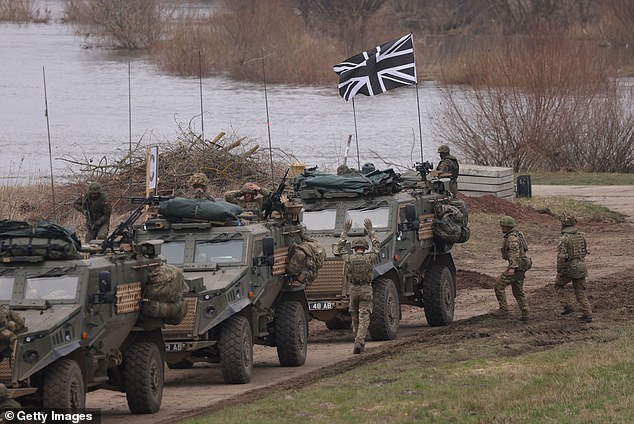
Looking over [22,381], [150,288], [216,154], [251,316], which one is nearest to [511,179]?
[216,154]

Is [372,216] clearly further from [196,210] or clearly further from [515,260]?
[196,210]

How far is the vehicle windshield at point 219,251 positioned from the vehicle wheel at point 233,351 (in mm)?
877

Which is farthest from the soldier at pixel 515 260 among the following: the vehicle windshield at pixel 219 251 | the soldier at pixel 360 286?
the vehicle windshield at pixel 219 251

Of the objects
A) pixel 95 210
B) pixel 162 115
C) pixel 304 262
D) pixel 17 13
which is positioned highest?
pixel 17 13

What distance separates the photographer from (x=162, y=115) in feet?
150

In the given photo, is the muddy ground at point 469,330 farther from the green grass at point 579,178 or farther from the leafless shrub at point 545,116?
the leafless shrub at point 545,116

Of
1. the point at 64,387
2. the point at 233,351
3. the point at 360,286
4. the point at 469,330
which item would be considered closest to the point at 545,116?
the point at 469,330

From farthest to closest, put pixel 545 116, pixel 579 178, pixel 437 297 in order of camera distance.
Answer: pixel 545 116 < pixel 579 178 < pixel 437 297

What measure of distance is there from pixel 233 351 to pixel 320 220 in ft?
13.2

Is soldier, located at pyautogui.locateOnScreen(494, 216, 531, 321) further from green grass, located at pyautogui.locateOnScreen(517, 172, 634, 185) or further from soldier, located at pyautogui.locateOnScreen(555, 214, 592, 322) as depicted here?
green grass, located at pyautogui.locateOnScreen(517, 172, 634, 185)

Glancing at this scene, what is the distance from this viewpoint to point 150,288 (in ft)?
41.2

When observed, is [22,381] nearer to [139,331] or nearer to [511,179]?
[139,331]

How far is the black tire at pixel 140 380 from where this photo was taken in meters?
12.2

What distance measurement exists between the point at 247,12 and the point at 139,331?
148 ft
